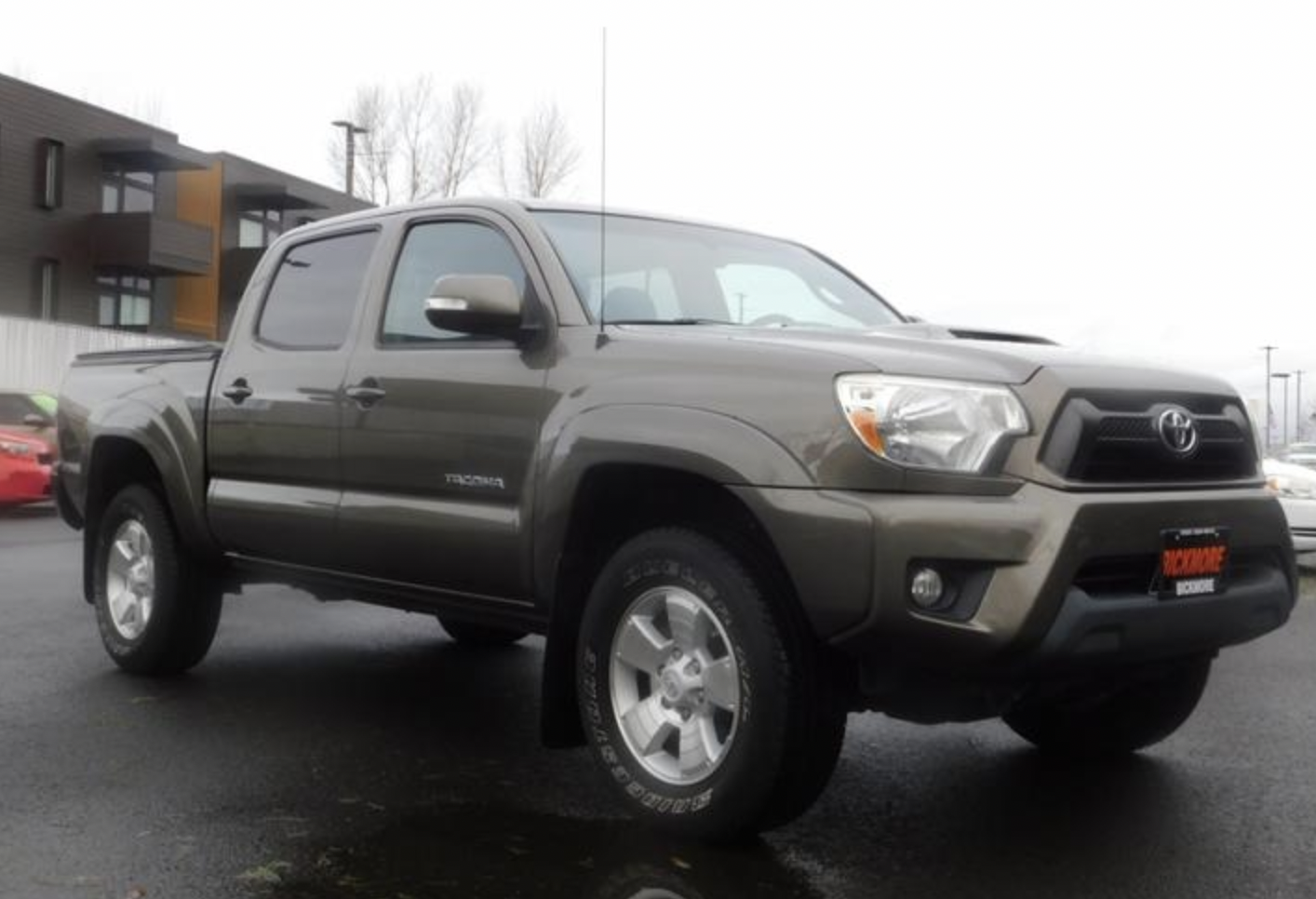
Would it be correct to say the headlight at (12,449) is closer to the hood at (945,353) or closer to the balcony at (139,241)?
the hood at (945,353)

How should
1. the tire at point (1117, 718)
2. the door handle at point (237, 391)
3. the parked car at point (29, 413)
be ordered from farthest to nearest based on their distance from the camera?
the parked car at point (29, 413) → the door handle at point (237, 391) → the tire at point (1117, 718)

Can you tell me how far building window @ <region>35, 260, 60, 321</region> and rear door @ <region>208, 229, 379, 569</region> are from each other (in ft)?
97.0

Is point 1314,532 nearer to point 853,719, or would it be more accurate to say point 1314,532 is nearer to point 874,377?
point 853,719

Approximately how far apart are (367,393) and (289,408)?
1.69 ft

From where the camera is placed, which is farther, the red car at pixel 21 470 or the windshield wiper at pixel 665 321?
the red car at pixel 21 470

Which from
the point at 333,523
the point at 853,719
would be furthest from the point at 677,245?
the point at 853,719

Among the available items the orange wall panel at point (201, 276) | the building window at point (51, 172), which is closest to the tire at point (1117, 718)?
the building window at point (51, 172)

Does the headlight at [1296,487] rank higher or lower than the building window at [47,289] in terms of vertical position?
lower

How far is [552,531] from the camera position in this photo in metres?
4.14

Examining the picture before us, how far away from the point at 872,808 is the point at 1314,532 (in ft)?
25.8

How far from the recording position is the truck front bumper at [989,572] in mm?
3377

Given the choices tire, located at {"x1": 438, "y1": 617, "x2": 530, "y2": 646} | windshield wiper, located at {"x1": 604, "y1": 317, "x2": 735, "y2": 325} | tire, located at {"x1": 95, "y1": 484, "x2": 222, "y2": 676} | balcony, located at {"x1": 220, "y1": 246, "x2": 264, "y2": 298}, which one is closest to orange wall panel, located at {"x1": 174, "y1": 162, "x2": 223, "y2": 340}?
balcony, located at {"x1": 220, "y1": 246, "x2": 264, "y2": 298}

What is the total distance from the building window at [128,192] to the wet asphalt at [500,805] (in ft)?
101

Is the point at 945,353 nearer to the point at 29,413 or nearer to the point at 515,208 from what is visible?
the point at 515,208
